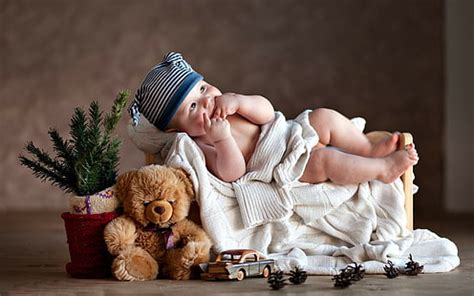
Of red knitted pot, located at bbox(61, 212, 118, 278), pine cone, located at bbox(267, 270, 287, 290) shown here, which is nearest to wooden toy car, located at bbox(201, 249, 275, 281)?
pine cone, located at bbox(267, 270, 287, 290)

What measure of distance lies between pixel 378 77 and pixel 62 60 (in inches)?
53.5

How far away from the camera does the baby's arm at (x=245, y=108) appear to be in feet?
6.78

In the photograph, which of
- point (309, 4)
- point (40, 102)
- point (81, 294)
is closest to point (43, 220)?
point (40, 102)

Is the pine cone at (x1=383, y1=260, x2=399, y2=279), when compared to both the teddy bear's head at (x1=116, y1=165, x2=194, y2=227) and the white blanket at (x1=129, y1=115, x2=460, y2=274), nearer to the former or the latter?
the white blanket at (x1=129, y1=115, x2=460, y2=274)

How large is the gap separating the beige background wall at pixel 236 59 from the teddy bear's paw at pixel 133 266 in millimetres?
1839

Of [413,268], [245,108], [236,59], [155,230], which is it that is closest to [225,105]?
[245,108]

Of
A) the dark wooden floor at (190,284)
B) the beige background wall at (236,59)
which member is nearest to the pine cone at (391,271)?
the dark wooden floor at (190,284)

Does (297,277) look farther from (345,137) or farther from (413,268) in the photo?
(345,137)

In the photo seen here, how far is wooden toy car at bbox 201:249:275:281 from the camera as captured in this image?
1930mm

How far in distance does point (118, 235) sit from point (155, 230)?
9 cm

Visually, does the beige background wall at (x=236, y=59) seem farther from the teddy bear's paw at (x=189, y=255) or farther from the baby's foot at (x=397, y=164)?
the teddy bear's paw at (x=189, y=255)

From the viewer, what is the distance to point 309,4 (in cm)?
370

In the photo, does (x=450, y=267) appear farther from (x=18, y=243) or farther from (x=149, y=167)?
(x=18, y=243)

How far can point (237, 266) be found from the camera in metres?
1.94
